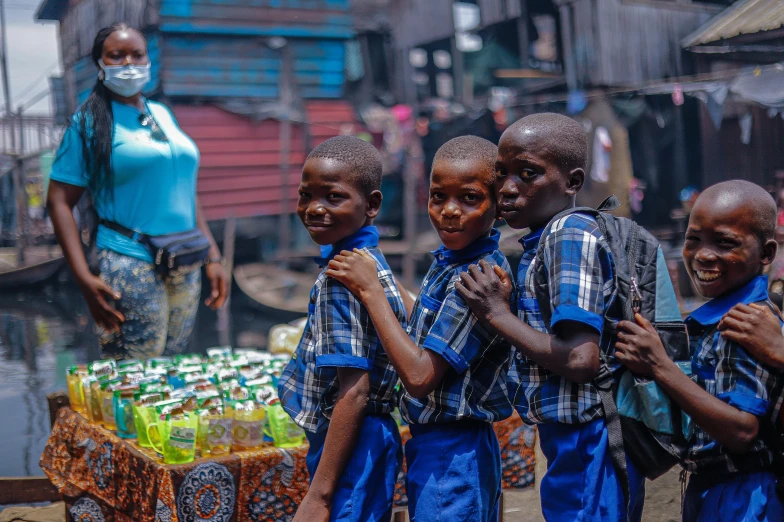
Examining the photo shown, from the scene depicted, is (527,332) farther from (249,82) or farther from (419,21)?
(419,21)

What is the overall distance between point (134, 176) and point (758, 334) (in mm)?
2964

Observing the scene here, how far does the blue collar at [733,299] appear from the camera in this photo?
1931mm

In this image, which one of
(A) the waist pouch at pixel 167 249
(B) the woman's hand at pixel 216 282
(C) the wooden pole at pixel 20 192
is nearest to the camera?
(A) the waist pouch at pixel 167 249

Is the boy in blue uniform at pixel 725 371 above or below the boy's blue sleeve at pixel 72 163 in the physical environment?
below

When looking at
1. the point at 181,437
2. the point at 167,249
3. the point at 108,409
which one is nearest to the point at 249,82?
the point at 167,249

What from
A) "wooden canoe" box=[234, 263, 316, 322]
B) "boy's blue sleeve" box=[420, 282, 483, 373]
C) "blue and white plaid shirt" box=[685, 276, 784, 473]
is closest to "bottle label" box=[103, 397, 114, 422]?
"boy's blue sleeve" box=[420, 282, 483, 373]

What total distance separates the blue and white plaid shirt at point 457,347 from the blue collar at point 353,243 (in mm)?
202

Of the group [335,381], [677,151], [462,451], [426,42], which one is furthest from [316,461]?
[426,42]

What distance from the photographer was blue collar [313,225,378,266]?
2170 mm

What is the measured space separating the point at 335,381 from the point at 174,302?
204 centimetres

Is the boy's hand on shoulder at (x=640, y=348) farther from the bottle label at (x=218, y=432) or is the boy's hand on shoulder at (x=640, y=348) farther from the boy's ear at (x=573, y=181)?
the bottle label at (x=218, y=432)

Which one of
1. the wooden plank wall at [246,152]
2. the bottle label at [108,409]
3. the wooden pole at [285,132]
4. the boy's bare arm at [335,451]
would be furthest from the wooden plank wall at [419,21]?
the boy's bare arm at [335,451]

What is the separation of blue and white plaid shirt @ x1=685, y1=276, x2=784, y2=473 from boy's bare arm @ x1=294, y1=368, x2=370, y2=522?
828 millimetres

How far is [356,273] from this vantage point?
6.65ft
